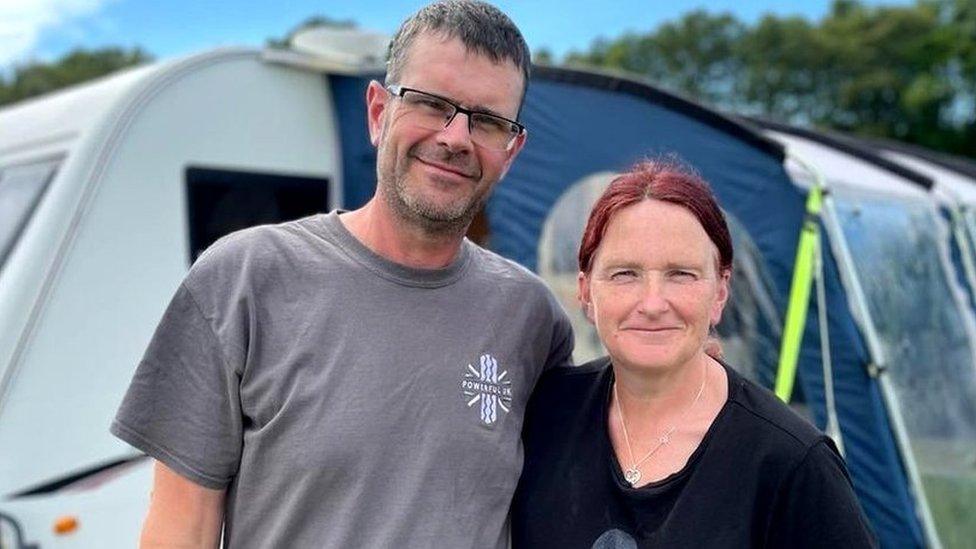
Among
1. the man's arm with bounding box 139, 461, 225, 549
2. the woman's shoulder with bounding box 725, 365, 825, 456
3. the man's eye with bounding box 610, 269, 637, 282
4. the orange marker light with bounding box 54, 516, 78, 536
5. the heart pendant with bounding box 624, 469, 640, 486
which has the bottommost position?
the orange marker light with bounding box 54, 516, 78, 536

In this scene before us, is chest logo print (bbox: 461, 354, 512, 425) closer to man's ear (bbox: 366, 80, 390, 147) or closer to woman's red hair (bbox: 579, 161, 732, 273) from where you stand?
woman's red hair (bbox: 579, 161, 732, 273)

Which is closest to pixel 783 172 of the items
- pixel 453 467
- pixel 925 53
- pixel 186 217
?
pixel 186 217

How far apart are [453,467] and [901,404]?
10.9 ft

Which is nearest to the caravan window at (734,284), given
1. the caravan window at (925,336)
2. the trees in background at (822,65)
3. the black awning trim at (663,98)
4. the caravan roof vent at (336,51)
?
the black awning trim at (663,98)

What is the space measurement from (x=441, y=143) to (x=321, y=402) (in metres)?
0.48

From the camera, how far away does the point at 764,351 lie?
170 inches

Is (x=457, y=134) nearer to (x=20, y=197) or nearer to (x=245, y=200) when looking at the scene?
(x=20, y=197)

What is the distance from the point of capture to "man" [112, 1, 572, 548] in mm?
1658

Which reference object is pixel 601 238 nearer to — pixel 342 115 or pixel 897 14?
pixel 342 115

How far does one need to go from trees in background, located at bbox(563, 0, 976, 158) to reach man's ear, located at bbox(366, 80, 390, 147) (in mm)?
24695

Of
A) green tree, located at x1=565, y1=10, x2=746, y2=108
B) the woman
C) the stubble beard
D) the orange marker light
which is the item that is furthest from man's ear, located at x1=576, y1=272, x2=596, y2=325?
green tree, located at x1=565, y1=10, x2=746, y2=108

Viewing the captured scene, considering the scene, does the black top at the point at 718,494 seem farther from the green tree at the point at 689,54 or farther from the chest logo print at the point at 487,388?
the green tree at the point at 689,54

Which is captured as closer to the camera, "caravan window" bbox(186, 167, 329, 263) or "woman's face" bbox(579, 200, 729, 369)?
"woman's face" bbox(579, 200, 729, 369)

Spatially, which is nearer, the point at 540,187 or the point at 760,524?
the point at 760,524
